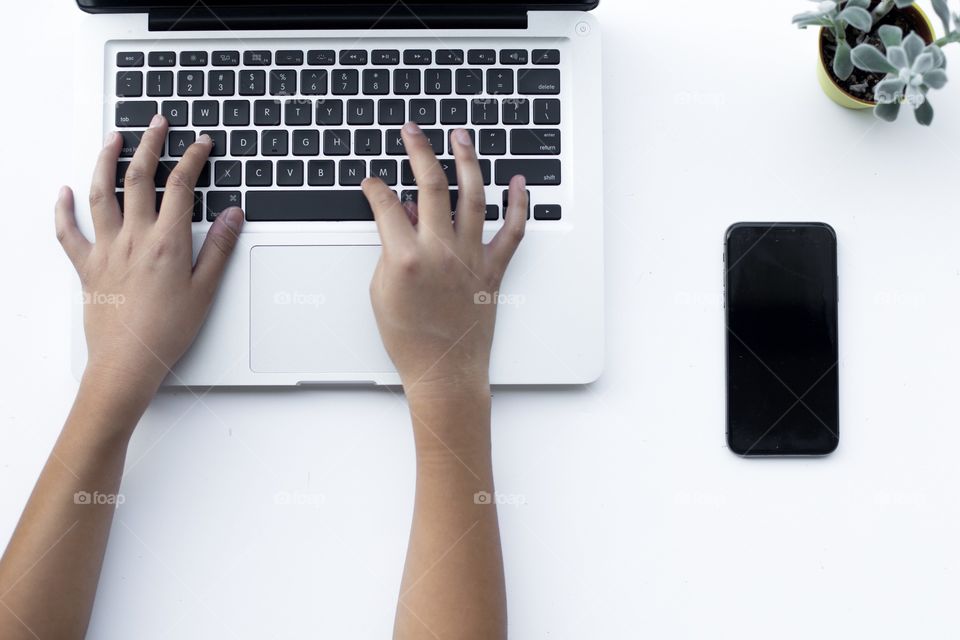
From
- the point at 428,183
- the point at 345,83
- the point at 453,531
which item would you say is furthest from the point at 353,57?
the point at 453,531

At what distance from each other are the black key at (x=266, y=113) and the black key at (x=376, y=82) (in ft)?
0.24

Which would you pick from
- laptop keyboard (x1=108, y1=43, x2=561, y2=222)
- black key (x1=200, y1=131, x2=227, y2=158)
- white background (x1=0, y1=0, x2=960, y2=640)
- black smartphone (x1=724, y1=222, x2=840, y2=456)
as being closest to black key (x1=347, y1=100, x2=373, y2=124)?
laptop keyboard (x1=108, y1=43, x2=561, y2=222)

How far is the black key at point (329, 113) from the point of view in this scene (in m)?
0.58

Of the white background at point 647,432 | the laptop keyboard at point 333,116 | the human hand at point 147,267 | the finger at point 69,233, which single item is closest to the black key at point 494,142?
the laptop keyboard at point 333,116

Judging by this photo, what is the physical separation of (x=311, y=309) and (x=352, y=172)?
12 centimetres

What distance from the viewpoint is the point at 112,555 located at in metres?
0.61

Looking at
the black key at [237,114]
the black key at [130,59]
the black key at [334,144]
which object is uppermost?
the black key at [130,59]

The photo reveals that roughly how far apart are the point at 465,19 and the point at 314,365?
312mm

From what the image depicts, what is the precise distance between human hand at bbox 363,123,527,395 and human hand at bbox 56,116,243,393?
132 mm

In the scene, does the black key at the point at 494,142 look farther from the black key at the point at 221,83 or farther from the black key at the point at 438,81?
the black key at the point at 221,83

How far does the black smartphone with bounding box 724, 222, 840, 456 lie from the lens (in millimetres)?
611

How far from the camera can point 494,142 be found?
59cm

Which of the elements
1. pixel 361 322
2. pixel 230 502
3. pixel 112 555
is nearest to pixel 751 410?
pixel 361 322

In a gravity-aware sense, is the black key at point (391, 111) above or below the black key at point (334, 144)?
above
